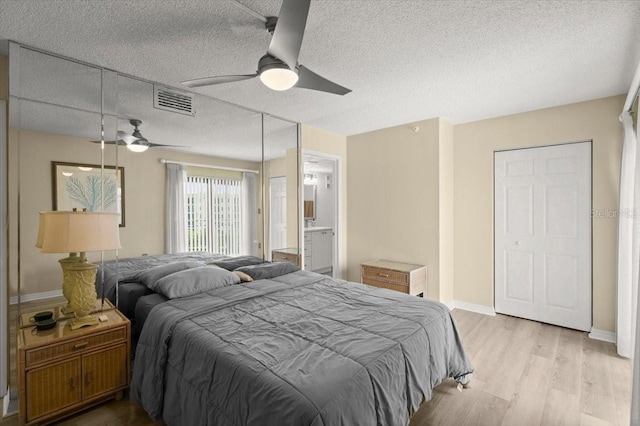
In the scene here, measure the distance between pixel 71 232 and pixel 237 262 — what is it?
65.4 inches

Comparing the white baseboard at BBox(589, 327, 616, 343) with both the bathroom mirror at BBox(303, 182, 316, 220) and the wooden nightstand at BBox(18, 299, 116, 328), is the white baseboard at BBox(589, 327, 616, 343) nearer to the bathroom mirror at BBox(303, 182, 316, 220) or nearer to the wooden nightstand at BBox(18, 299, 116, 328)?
the wooden nightstand at BBox(18, 299, 116, 328)

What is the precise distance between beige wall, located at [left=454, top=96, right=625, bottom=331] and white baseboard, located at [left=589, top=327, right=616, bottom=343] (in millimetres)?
43

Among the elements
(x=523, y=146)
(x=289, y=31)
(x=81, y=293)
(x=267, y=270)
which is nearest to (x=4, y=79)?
(x=81, y=293)

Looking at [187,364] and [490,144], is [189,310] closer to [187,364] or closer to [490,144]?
[187,364]

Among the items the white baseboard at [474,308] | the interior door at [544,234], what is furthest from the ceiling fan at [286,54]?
the white baseboard at [474,308]

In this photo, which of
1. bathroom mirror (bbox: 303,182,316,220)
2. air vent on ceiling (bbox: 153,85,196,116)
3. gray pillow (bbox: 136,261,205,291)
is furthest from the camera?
bathroom mirror (bbox: 303,182,316,220)

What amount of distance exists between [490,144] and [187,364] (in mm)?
4203

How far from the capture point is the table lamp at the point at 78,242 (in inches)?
76.0

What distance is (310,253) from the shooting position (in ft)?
19.0

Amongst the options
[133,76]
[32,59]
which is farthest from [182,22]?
[32,59]

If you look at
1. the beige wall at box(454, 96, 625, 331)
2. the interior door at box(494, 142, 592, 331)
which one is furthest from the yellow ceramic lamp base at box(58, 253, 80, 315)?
the interior door at box(494, 142, 592, 331)

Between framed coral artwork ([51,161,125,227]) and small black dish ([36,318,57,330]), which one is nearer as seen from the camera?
small black dish ([36,318,57,330])

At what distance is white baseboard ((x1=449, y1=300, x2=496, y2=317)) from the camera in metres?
4.06

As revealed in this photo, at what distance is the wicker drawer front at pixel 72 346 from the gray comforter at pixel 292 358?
0.24 m
